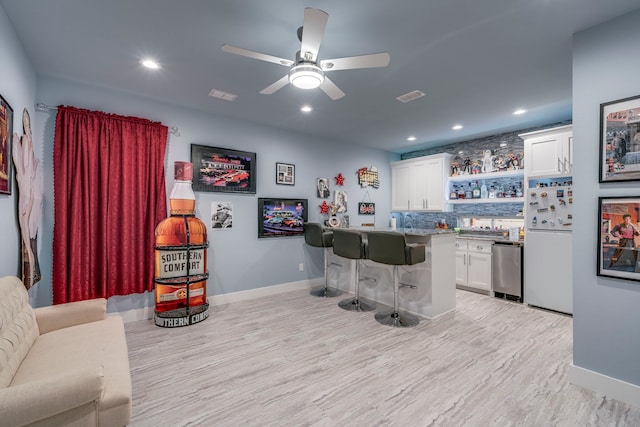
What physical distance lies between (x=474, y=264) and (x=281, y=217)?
3.18 m

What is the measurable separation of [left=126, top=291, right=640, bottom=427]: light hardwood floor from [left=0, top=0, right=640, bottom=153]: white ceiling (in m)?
2.67

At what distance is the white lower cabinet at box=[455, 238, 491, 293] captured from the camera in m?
4.45

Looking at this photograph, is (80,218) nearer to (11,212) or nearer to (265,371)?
(11,212)

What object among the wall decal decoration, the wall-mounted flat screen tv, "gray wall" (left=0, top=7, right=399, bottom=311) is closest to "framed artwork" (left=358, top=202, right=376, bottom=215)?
"gray wall" (left=0, top=7, right=399, bottom=311)

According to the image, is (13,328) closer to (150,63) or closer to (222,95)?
(150,63)

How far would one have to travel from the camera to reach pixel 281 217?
15.3ft

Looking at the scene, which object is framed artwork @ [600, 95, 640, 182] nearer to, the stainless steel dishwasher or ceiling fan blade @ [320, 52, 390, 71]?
ceiling fan blade @ [320, 52, 390, 71]

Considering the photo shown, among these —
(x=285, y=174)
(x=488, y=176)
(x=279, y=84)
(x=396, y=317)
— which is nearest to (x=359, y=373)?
(x=396, y=317)

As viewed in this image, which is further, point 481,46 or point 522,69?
point 522,69

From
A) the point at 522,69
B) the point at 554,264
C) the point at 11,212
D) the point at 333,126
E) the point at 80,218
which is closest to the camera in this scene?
the point at 11,212

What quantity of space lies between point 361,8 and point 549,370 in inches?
125

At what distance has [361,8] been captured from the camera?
1.93 m

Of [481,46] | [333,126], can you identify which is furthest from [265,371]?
[333,126]

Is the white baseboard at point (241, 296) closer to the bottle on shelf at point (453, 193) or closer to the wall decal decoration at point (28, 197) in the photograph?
the wall decal decoration at point (28, 197)
